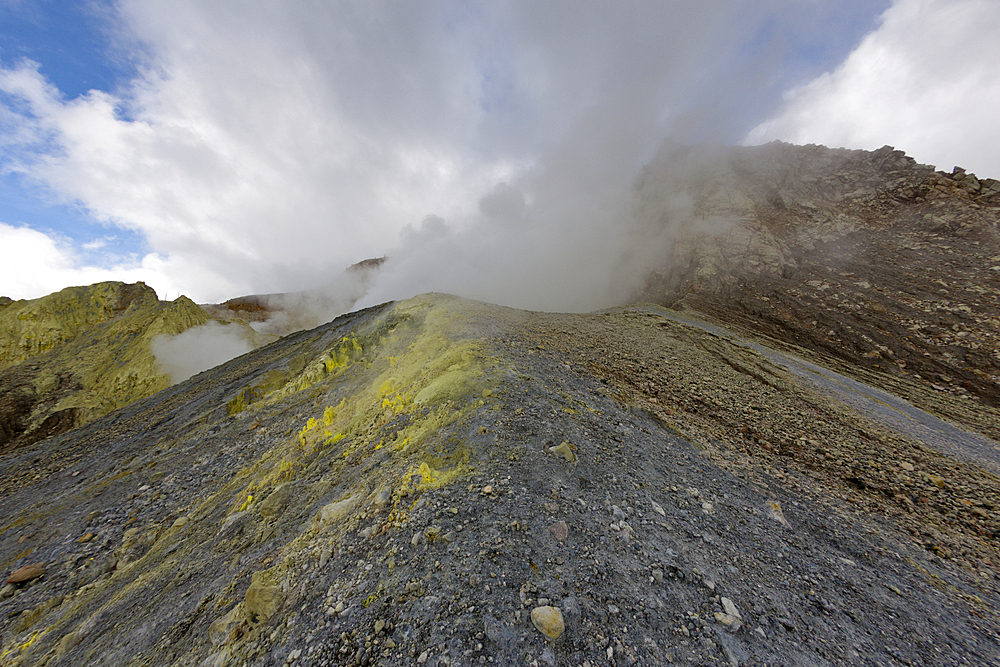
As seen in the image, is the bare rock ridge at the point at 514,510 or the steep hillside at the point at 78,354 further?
the steep hillside at the point at 78,354

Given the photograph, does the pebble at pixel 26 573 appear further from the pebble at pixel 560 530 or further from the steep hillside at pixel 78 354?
the steep hillside at pixel 78 354

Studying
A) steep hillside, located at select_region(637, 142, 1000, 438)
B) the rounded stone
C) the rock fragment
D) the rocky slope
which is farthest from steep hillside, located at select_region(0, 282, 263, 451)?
steep hillside, located at select_region(637, 142, 1000, 438)

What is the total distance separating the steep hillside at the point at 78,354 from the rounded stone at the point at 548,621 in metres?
23.4

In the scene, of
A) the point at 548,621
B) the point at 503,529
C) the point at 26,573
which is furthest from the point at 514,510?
the point at 26,573

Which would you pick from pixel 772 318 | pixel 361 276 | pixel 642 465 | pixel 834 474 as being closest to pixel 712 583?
pixel 642 465

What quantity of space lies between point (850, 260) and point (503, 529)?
24.9 m

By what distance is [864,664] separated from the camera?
8.90 ft

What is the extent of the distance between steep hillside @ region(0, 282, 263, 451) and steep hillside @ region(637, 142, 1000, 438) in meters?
31.4

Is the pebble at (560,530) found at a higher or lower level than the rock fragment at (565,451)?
lower

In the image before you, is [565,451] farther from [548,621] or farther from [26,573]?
[26,573]

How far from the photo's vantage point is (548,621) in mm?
2373

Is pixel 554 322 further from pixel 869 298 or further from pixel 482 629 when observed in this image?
pixel 869 298

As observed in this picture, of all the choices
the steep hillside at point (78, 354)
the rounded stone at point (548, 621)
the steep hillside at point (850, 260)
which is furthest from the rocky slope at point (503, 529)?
the steep hillside at point (78, 354)

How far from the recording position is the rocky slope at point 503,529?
257cm
